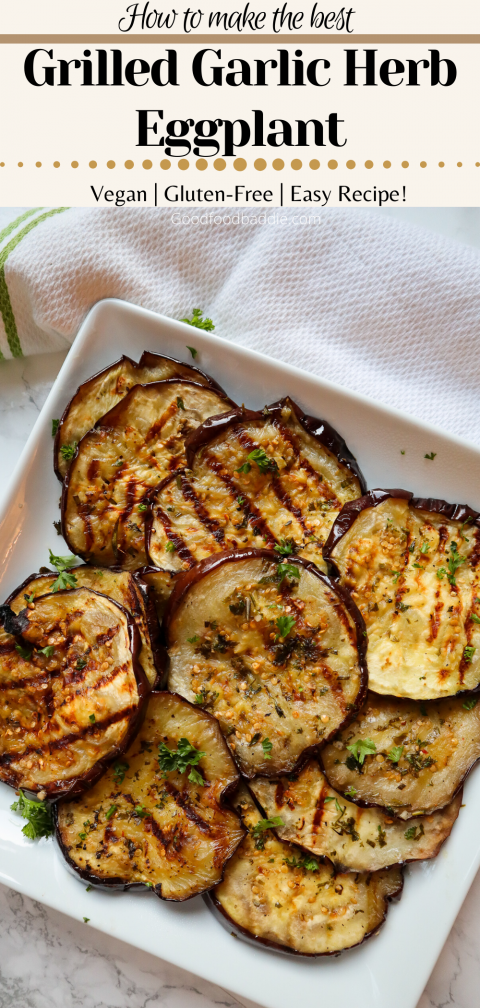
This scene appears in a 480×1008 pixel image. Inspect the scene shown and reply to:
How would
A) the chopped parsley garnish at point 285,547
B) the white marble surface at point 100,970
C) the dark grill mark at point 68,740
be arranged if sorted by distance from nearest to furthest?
the dark grill mark at point 68,740
the chopped parsley garnish at point 285,547
the white marble surface at point 100,970

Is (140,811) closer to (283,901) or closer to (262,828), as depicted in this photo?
(262,828)

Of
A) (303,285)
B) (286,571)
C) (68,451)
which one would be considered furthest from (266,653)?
(303,285)

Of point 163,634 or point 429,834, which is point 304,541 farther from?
point 429,834

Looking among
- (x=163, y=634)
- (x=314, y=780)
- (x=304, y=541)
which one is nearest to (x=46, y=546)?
(x=163, y=634)

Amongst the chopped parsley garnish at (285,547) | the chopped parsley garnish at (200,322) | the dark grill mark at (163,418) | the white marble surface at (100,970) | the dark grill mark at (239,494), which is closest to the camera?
the chopped parsley garnish at (285,547)

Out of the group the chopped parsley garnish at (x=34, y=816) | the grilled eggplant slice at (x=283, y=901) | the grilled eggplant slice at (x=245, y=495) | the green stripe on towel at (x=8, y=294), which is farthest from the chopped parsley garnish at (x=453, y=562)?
the green stripe on towel at (x=8, y=294)

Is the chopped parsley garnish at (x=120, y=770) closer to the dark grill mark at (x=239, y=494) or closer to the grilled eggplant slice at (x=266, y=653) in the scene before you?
the grilled eggplant slice at (x=266, y=653)
